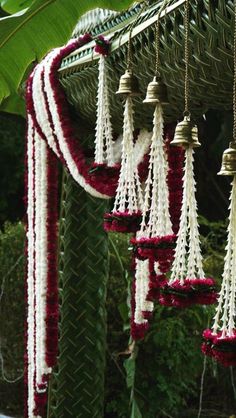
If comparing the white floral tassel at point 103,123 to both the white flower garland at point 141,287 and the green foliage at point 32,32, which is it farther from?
the white flower garland at point 141,287

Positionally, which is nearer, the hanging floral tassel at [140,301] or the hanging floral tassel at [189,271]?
the hanging floral tassel at [189,271]

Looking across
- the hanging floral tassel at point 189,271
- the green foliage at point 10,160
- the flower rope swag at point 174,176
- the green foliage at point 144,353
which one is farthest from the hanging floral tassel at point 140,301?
the green foliage at point 10,160

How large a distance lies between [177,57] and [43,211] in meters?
1.10

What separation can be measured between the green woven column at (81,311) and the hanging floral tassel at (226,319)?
1383 mm

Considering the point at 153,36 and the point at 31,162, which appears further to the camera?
the point at 31,162

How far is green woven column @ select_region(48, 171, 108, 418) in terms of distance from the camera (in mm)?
2508

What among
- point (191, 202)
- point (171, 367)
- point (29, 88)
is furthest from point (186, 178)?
point (171, 367)

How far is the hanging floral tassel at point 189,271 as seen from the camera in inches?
48.9

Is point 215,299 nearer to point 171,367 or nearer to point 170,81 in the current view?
point 170,81

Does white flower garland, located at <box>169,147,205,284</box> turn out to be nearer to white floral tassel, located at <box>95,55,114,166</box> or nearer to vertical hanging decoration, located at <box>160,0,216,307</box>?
vertical hanging decoration, located at <box>160,0,216,307</box>

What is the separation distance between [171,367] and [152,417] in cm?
27

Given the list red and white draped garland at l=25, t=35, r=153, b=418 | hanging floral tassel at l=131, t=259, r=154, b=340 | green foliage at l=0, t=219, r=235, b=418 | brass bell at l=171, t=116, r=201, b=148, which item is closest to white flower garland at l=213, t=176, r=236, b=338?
brass bell at l=171, t=116, r=201, b=148

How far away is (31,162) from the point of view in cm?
253

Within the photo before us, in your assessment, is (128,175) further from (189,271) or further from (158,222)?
(189,271)
